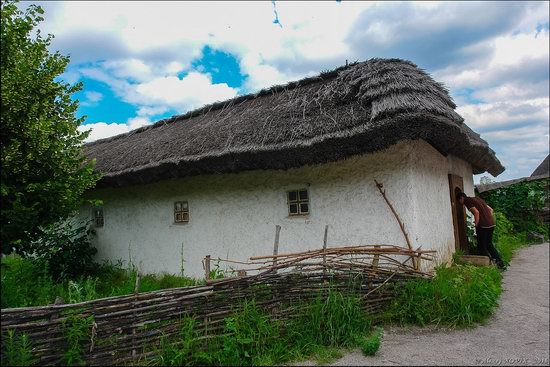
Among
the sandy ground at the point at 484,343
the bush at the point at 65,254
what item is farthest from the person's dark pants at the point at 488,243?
the bush at the point at 65,254

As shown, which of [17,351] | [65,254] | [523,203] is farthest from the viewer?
[523,203]

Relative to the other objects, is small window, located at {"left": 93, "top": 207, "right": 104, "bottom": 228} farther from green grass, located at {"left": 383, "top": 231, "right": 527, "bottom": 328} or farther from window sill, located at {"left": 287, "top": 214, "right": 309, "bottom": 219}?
green grass, located at {"left": 383, "top": 231, "right": 527, "bottom": 328}

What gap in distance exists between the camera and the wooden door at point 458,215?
7.12m

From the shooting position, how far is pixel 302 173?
231 inches

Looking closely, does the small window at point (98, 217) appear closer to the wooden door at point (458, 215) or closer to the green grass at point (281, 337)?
the green grass at point (281, 337)

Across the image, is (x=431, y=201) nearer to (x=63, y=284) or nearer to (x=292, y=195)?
(x=292, y=195)

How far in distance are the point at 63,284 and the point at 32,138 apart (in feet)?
11.1

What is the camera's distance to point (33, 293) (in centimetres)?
532

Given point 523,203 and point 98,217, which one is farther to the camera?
point 523,203

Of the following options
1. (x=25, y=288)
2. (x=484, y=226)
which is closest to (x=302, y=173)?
(x=484, y=226)

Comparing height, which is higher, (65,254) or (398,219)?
(398,219)

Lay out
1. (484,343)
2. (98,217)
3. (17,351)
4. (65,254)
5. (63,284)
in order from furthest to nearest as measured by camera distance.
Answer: (98,217)
(65,254)
(63,284)
(484,343)
(17,351)

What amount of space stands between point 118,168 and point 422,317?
598 centimetres

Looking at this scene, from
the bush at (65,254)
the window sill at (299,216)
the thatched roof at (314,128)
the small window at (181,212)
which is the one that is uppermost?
the thatched roof at (314,128)
